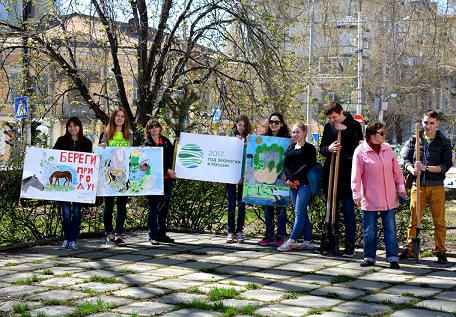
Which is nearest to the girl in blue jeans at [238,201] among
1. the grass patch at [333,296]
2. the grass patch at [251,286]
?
the grass patch at [251,286]

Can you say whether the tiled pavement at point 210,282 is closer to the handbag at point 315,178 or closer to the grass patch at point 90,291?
the grass patch at point 90,291

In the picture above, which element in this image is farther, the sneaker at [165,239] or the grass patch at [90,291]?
the sneaker at [165,239]

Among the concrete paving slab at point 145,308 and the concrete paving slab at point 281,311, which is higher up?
the concrete paving slab at point 281,311

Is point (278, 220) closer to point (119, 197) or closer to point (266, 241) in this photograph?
point (266, 241)

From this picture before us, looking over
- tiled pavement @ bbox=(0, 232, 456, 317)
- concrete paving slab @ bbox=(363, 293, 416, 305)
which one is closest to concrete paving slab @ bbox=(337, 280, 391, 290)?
tiled pavement @ bbox=(0, 232, 456, 317)

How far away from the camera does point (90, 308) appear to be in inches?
286

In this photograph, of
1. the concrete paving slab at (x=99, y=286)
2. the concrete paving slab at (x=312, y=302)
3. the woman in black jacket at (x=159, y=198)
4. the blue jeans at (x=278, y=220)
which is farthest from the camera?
the woman in black jacket at (x=159, y=198)

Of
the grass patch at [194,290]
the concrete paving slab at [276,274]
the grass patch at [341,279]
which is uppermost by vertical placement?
the grass patch at [341,279]

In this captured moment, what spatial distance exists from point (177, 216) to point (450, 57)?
26112 millimetres

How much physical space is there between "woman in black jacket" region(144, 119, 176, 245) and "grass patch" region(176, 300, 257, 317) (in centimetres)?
429

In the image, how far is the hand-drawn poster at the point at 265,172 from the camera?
11.8m

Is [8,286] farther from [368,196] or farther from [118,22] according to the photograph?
[118,22]

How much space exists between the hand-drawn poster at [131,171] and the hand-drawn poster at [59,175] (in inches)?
8.6

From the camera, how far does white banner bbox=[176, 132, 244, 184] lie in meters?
12.2
